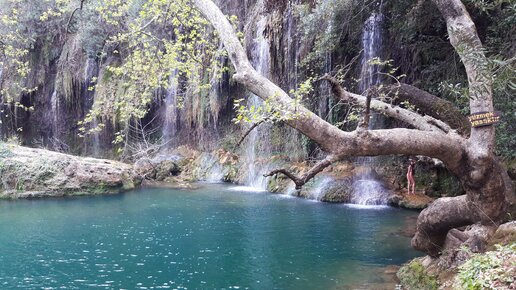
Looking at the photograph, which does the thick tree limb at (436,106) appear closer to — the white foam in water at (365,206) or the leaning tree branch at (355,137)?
the leaning tree branch at (355,137)

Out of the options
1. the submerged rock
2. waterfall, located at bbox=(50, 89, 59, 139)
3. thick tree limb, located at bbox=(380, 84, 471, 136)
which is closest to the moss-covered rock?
thick tree limb, located at bbox=(380, 84, 471, 136)

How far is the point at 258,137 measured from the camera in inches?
823

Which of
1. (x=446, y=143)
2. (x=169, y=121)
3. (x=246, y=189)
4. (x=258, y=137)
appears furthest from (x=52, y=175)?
(x=446, y=143)

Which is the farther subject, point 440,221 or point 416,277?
point 416,277

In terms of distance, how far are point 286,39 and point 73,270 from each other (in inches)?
507

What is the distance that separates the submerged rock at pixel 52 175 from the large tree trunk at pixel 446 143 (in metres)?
12.7

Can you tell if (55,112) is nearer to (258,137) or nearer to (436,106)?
(258,137)

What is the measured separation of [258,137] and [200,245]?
1168cm

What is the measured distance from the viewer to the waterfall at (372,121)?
14320mm

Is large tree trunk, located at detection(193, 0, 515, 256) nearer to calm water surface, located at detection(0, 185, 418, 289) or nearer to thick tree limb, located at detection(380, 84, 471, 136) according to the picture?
thick tree limb, located at detection(380, 84, 471, 136)

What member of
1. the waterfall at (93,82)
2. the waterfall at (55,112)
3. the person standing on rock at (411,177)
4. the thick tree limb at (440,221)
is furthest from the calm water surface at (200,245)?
the waterfall at (55,112)

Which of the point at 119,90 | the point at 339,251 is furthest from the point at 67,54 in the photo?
the point at 339,251

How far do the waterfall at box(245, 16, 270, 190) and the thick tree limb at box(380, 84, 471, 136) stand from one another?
444 inches

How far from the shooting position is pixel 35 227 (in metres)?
11.5
